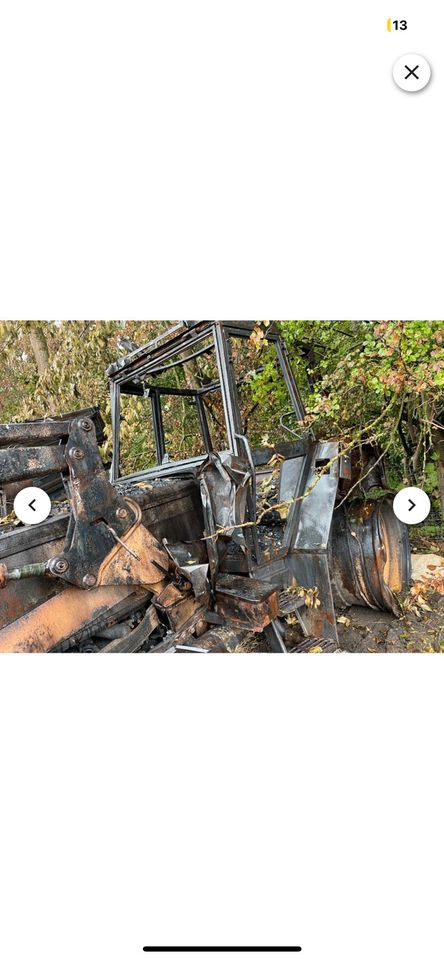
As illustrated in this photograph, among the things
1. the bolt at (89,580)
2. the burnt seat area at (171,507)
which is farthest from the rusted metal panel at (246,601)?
the bolt at (89,580)

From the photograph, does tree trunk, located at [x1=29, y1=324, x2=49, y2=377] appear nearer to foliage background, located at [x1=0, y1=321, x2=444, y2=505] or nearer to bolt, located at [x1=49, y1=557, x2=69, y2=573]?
foliage background, located at [x1=0, y1=321, x2=444, y2=505]

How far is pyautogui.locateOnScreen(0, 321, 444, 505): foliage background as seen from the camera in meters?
1.40

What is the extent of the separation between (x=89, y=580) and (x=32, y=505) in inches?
9.7

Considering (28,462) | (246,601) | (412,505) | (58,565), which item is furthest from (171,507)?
(412,505)

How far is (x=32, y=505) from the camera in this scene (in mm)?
1390

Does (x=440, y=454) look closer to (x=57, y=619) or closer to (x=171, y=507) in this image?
(x=171, y=507)

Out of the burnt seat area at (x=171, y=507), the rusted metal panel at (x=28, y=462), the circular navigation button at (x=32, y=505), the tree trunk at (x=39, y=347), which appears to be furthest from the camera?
the burnt seat area at (x=171, y=507)

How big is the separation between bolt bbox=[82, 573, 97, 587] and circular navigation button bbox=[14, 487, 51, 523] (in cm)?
19

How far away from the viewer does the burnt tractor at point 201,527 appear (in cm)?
140

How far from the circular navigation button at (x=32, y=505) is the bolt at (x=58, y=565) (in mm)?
112
